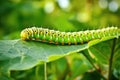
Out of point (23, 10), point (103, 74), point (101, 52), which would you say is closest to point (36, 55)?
point (101, 52)

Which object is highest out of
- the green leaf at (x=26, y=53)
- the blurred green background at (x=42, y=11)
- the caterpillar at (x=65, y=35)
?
the blurred green background at (x=42, y=11)

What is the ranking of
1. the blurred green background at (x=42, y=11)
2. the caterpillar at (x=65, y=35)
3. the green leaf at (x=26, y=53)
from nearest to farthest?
the green leaf at (x=26, y=53), the caterpillar at (x=65, y=35), the blurred green background at (x=42, y=11)

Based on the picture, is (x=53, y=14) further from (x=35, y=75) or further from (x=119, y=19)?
(x=35, y=75)

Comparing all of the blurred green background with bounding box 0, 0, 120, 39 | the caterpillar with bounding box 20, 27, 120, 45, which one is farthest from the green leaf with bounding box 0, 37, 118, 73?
the blurred green background with bounding box 0, 0, 120, 39

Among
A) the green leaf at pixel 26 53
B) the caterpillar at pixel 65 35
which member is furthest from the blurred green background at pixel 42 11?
the green leaf at pixel 26 53

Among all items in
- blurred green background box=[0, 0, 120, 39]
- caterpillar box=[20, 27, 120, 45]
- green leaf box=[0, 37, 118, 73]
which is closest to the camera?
green leaf box=[0, 37, 118, 73]

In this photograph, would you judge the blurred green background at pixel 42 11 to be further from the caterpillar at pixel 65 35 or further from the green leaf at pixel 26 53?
the green leaf at pixel 26 53

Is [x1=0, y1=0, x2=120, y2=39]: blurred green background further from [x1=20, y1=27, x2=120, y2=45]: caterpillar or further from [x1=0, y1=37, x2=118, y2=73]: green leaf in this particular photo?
[x1=0, y1=37, x2=118, y2=73]: green leaf

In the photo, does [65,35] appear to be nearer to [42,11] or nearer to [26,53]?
[26,53]

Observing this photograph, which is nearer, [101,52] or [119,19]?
[101,52]
